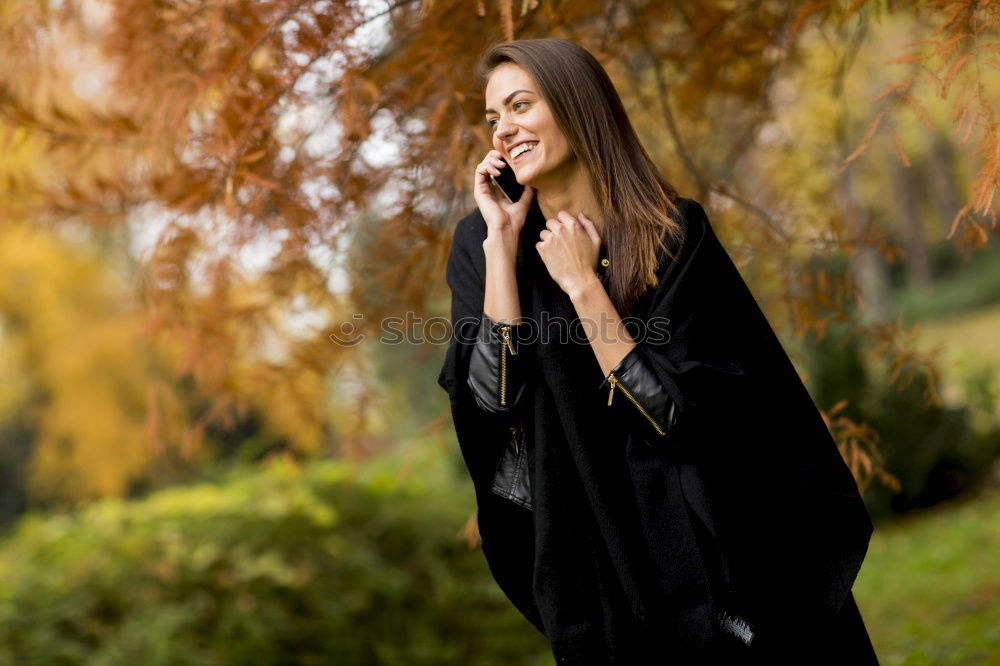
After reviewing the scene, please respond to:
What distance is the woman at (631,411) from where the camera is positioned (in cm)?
193

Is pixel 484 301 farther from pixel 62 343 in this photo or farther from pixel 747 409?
pixel 62 343

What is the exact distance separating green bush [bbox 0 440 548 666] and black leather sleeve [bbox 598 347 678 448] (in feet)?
10.9

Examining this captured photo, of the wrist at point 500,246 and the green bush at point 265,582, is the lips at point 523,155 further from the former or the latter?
the green bush at point 265,582

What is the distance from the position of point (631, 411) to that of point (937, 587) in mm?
5234

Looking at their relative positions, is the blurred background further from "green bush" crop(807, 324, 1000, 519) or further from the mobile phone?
the mobile phone

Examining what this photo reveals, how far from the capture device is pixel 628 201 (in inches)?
80.1

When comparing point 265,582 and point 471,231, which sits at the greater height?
point 471,231

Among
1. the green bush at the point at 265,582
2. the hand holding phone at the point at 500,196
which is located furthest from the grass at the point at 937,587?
the hand holding phone at the point at 500,196

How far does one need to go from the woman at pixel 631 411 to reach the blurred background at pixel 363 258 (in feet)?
1.50

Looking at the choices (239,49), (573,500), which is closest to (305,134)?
(239,49)

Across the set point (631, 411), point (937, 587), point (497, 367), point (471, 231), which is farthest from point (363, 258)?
point (937, 587)

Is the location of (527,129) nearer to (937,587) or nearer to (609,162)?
(609,162)

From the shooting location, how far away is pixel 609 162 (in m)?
2.06

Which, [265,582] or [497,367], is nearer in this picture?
[497,367]
